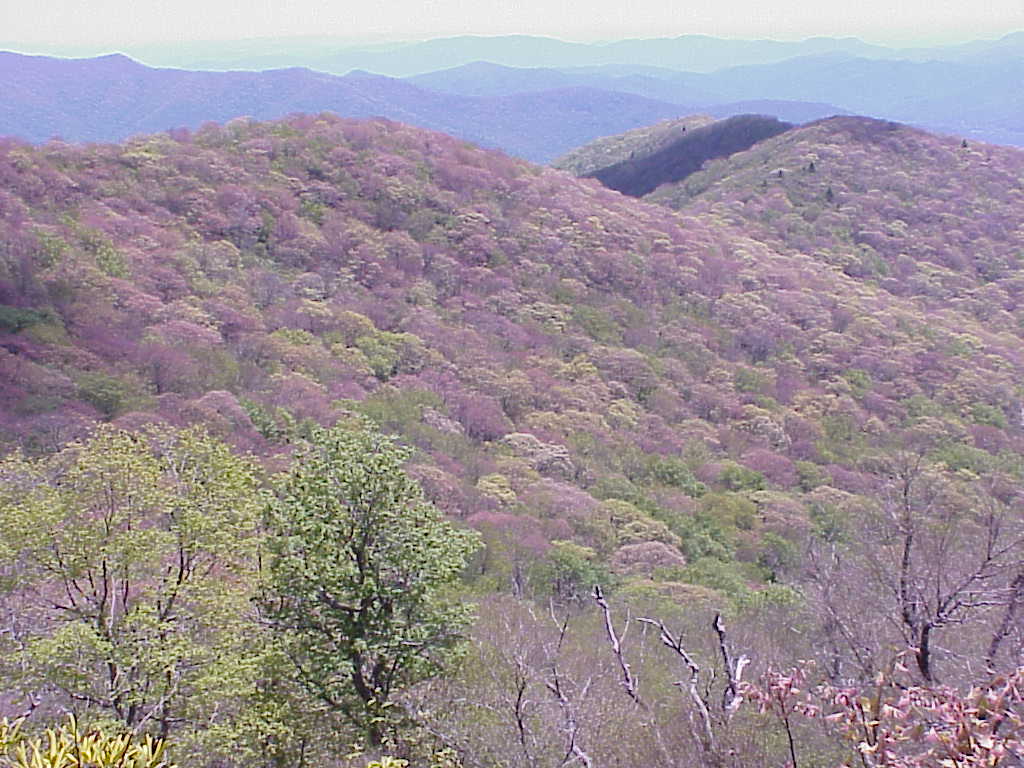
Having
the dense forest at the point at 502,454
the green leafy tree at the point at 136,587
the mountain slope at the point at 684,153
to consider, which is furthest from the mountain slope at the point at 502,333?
the mountain slope at the point at 684,153

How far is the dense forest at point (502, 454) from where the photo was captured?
25.6ft

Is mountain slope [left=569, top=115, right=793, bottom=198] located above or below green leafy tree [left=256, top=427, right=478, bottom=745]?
below

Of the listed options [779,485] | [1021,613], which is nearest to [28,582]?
[1021,613]

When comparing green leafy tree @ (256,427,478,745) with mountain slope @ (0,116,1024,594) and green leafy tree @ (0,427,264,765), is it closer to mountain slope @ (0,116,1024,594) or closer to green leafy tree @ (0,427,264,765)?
green leafy tree @ (0,427,264,765)

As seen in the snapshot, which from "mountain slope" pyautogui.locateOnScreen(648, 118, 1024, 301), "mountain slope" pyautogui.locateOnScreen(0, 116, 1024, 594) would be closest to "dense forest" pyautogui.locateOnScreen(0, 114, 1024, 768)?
"mountain slope" pyautogui.locateOnScreen(0, 116, 1024, 594)

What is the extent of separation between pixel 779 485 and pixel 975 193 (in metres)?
34.0

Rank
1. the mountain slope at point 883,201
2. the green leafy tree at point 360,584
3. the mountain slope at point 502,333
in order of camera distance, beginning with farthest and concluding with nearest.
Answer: the mountain slope at point 883,201 < the mountain slope at point 502,333 < the green leafy tree at point 360,584

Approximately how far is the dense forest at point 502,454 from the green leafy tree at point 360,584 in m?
0.04

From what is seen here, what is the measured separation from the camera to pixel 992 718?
3072 mm

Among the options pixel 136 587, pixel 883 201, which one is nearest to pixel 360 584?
pixel 136 587

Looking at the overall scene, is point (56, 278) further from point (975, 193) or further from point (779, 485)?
point (975, 193)

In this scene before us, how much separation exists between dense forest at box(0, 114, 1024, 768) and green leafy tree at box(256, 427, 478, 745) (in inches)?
1.5

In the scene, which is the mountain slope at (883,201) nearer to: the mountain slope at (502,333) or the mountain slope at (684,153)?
the mountain slope at (502,333)

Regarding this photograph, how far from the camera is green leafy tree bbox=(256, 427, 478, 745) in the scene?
8.03 meters
